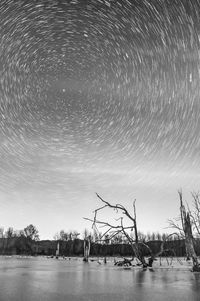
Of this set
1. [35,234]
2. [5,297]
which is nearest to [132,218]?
[5,297]

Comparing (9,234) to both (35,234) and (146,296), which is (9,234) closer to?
(35,234)

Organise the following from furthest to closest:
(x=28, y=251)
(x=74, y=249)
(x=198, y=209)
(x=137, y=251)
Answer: (x=74, y=249)
(x=28, y=251)
(x=137, y=251)
(x=198, y=209)

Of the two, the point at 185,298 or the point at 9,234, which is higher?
the point at 9,234

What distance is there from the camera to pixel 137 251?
2812 cm

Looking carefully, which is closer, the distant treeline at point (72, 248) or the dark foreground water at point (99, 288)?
the dark foreground water at point (99, 288)

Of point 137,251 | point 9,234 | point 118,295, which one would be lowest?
point 118,295

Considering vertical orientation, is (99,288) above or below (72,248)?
below

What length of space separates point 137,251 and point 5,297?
21.2 meters

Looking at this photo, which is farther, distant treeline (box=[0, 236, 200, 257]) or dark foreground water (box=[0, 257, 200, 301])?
distant treeline (box=[0, 236, 200, 257])

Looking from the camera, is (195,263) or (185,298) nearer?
(185,298)

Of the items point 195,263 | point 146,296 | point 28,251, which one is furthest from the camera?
point 28,251

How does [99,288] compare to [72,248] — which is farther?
[72,248]

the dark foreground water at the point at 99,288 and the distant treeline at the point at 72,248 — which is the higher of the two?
the distant treeline at the point at 72,248

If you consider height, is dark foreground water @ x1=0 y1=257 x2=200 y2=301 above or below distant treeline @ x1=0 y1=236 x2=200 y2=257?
below
